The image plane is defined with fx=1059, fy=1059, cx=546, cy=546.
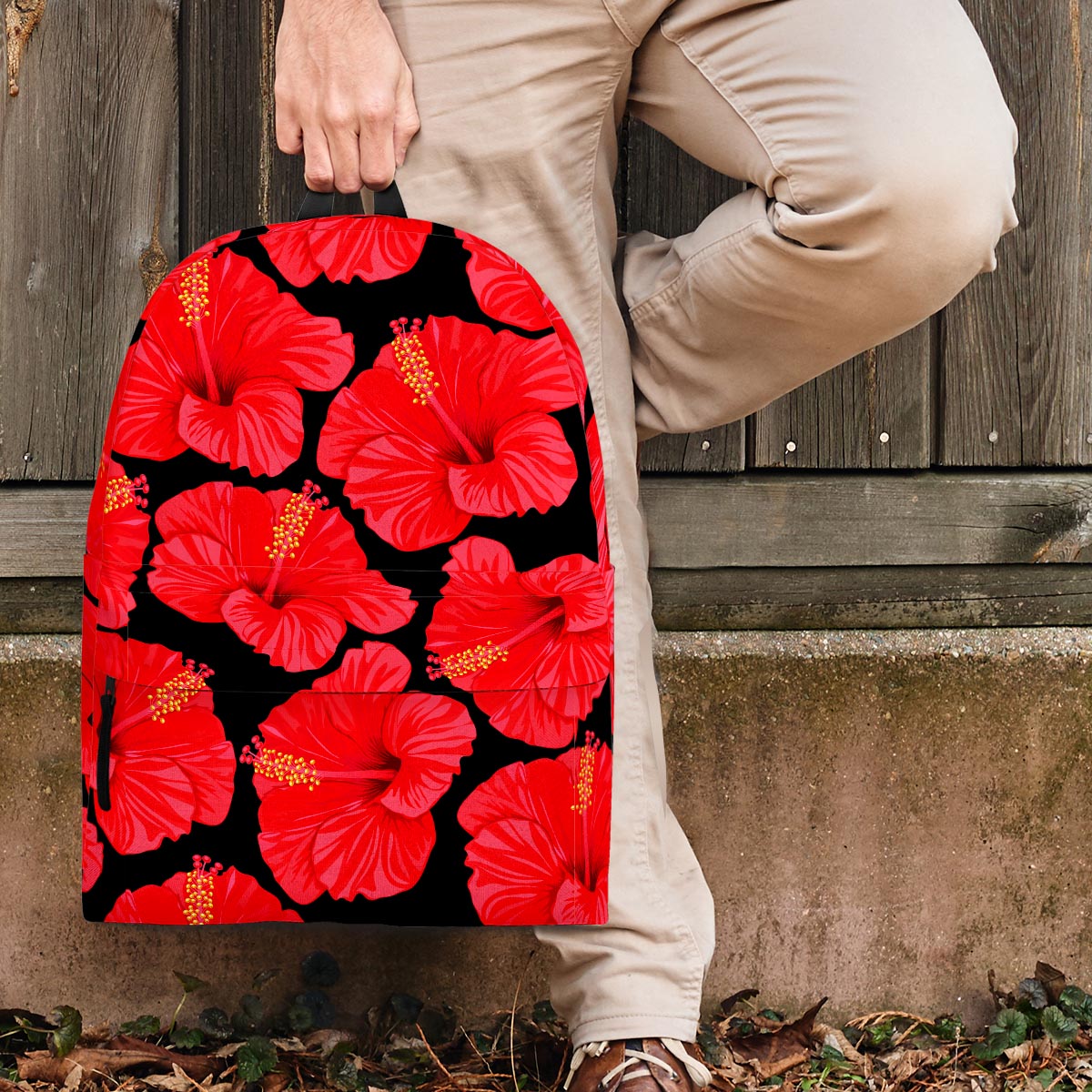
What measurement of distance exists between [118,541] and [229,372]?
0.60ft

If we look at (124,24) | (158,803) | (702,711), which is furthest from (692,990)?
(124,24)

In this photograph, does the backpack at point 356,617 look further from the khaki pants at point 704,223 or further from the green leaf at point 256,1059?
the green leaf at point 256,1059

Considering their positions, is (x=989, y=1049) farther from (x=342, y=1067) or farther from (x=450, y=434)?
(x=450, y=434)

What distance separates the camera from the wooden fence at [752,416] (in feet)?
4.57

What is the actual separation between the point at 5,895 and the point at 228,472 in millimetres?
797

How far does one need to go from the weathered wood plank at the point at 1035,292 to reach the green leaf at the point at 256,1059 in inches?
45.7

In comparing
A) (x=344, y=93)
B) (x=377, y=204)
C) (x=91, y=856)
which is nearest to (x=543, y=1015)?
(x=91, y=856)

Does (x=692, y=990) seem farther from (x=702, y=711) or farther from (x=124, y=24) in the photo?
(x=124, y=24)

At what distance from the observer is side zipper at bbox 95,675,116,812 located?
963 mm

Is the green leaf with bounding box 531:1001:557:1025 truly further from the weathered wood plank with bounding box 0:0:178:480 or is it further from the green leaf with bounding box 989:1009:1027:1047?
the weathered wood plank with bounding box 0:0:178:480

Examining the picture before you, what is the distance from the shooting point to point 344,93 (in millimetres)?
992

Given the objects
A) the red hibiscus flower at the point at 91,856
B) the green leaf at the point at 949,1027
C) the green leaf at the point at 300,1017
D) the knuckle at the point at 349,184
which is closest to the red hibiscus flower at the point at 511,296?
the knuckle at the point at 349,184

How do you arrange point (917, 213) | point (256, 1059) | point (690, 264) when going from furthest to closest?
1. point (256, 1059)
2. point (690, 264)
3. point (917, 213)

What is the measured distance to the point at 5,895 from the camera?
4.56ft
